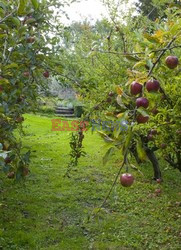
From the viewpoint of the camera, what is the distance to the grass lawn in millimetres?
3676

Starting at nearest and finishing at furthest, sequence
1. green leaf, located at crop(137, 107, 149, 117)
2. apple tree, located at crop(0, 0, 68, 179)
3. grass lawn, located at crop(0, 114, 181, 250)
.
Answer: green leaf, located at crop(137, 107, 149, 117), apple tree, located at crop(0, 0, 68, 179), grass lawn, located at crop(0, 114, 181, 250)

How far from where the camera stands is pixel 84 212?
11.0ft

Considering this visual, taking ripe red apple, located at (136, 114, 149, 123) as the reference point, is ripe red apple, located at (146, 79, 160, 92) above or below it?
above

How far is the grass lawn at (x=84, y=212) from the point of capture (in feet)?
12.1

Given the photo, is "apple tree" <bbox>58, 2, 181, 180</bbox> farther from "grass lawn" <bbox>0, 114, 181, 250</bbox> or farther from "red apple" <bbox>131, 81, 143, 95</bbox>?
"grass lawn" <bbox>0, 114, 181, 250</bbox>

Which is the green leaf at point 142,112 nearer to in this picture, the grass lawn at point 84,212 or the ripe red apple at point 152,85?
the ripe red apple at point 152,85

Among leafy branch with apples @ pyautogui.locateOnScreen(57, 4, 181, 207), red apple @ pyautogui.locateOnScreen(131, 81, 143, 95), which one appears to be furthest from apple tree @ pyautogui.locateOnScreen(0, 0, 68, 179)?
red apple @ pyautogui.locateOnScreen(131, 81, 143, 95)

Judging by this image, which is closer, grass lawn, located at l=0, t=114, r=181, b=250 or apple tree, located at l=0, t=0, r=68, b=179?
apple tree, located at l=0, t=0, r=68, b=179

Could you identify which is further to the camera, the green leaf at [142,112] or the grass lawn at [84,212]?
the grass lawn at [84,212]

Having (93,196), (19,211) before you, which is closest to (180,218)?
(93,196)

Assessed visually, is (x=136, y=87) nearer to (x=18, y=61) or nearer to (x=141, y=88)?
(x=141, y=88)

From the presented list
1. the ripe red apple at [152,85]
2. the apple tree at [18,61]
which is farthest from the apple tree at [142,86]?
the apple tree at [18,61]

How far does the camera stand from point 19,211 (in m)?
4.38

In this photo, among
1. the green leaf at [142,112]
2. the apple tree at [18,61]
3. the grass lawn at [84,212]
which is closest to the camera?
the green leaf at [142,112]
